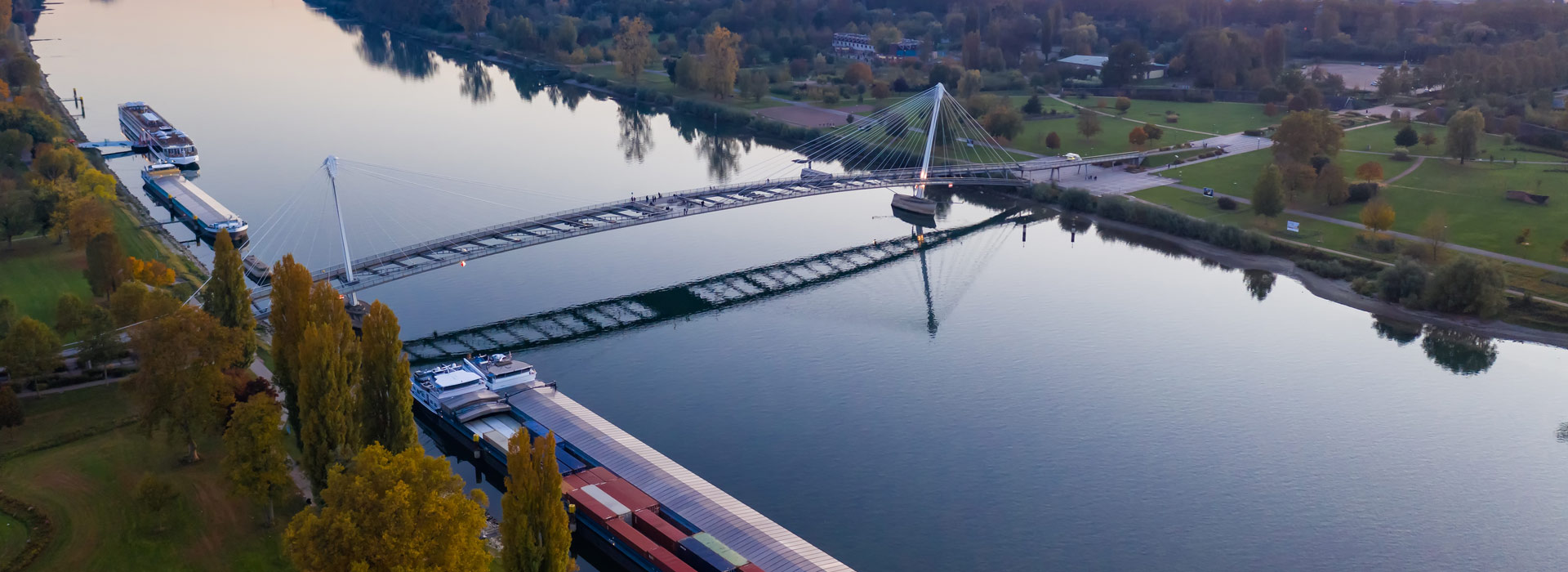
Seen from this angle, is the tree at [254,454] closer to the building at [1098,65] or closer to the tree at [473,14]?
the building at [1098,65]

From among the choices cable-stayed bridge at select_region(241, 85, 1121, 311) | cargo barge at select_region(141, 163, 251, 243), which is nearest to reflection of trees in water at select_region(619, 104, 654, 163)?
cable-stayed bridge at select_region(241, 85, 1121, 311)

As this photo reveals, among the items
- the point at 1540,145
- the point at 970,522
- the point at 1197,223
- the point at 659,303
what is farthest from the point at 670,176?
the point at 1540,145

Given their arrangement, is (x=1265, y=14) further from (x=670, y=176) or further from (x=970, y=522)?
(x=970, y=522)

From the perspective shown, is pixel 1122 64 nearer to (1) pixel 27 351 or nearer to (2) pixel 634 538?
(2) pixel 634 538

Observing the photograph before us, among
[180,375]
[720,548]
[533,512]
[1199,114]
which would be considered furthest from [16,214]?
[1199,114]

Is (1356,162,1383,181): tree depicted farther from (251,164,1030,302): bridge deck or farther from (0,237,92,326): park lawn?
(0,237,92,326): park lawn

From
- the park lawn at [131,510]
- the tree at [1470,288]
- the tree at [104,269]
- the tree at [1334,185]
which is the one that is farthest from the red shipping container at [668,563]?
the tree at [1334,185]
